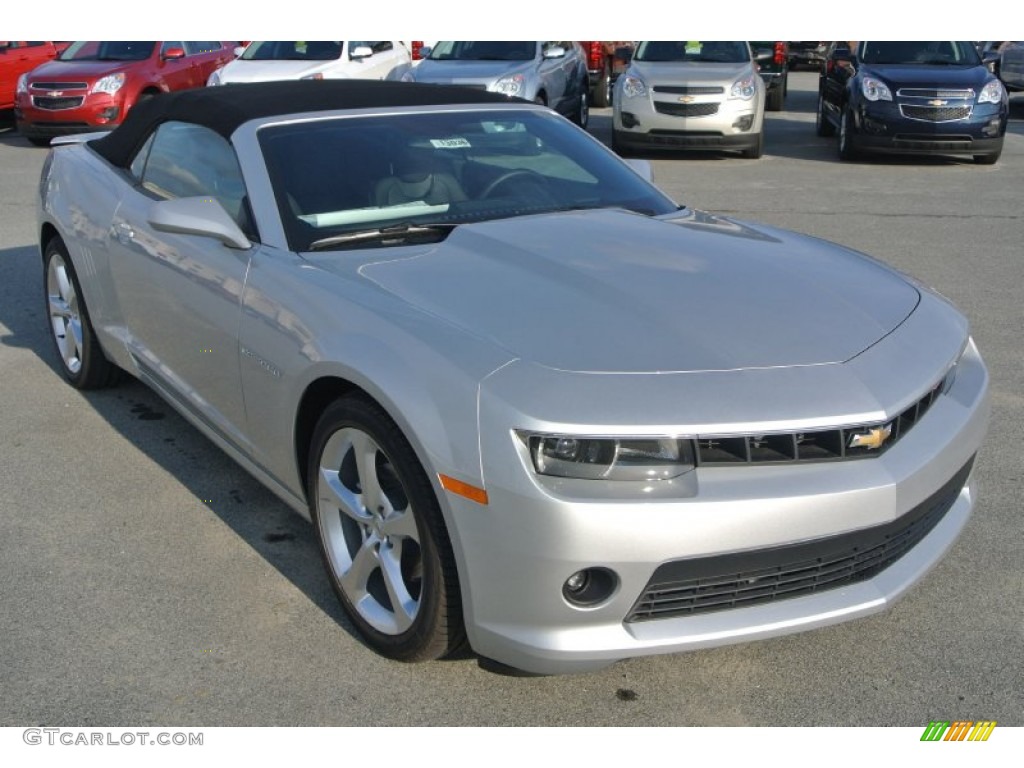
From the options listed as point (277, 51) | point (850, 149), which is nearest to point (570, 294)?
point (850, 149)

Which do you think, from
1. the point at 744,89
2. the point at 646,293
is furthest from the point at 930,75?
the point at 646,293

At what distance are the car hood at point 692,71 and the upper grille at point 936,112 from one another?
1.84 meters

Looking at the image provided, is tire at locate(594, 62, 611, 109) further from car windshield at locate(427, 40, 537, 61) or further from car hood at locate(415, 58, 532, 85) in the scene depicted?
car hood at locate(415, 58, 532, 85)

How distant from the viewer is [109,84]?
14.5 metres

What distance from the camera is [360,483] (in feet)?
10.7

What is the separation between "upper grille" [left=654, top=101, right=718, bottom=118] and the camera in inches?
528

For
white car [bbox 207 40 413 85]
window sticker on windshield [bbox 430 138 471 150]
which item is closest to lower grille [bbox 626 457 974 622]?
window sticker on windshield [bbox 430 138 471 150]

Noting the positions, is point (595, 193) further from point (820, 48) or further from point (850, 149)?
→ point (820, 48)

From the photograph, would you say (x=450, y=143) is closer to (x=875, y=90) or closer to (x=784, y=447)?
(x=784, y=447)

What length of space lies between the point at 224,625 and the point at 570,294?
140 cm

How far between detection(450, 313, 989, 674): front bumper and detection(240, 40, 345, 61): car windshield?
1290 cm

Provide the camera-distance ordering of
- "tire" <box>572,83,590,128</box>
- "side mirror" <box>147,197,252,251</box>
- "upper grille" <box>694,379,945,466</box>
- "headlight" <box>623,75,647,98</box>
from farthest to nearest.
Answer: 1. "tire" <box>572,83,590,128</box>
2. "headlight" <box>623,75,647,98</box>
3. "side mirror" <box>147,197,252,251</box>
4. "upper grille" <box>694,379,945,466</box>

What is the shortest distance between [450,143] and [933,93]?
10.1 meters

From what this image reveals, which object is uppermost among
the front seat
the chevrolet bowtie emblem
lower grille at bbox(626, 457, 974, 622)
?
the front seat
